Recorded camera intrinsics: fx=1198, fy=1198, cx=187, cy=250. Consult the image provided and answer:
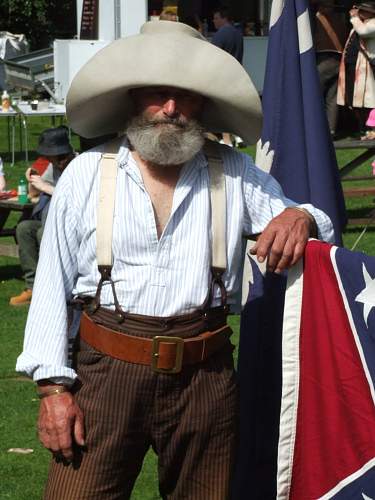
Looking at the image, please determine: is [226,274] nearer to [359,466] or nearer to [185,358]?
[185,358]

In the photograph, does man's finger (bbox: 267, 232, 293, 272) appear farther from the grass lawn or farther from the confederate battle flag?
the grass lawn

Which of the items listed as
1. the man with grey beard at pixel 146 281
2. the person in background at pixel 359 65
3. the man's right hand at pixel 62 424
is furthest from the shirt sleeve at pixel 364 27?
the man's right hand at pixel 62 424

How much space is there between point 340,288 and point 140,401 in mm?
711

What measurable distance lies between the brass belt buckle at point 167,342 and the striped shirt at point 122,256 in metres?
0.08

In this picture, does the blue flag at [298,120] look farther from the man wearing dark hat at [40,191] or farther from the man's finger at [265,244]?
the man wearing dark hat at [40,191]

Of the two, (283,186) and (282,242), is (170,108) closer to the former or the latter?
(282,242)

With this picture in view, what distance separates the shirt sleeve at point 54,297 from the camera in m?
3.66

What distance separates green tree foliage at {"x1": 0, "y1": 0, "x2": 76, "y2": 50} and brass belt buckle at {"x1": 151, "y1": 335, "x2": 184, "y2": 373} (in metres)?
35.2

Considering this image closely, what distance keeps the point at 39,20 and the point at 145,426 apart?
1415 inches

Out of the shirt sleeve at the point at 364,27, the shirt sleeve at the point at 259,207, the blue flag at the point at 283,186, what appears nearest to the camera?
the shirt sleeve at the point at 259,207

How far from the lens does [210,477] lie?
3779mm

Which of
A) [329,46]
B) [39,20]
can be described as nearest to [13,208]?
[329,46]

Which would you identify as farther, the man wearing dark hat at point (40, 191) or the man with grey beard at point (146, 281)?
the man wearing dark hat at point (40, 191)

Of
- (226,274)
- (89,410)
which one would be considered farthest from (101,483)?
(226,274)
